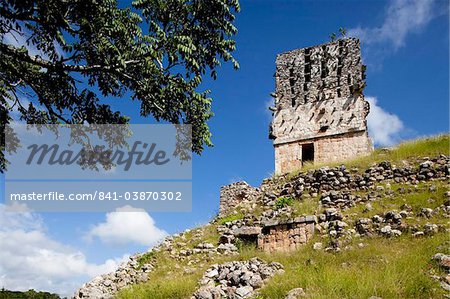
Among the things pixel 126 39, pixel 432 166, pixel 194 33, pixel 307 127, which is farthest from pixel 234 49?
pixel 307 127

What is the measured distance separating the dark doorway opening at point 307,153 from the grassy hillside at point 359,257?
525cm

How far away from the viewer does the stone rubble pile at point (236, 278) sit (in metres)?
7.72

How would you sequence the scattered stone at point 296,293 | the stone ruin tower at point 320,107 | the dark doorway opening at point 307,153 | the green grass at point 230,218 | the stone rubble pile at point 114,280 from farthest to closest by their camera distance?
the dark doorway opening at point 307,153
the stone ruin tower at point 320,107
the green grass at point 230,218
the stone rubble pile at point 114,280
the scattered stone at point 296,293

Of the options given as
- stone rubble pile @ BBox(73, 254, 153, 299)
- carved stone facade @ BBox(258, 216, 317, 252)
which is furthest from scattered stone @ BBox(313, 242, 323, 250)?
stone rubble pile @ BBox(73, 254, 153, 299)

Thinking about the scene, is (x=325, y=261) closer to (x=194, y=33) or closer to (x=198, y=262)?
(x=198, y=262)

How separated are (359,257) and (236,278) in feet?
9.58

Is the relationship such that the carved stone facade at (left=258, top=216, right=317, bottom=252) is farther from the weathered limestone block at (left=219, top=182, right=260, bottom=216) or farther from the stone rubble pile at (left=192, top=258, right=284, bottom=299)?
the weathered limestone block at (left=219, top=182, right=260, bottom=216)

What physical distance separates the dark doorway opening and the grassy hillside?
5.25m

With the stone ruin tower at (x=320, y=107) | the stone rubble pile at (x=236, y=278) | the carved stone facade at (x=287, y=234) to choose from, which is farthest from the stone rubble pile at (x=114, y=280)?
the stone ruin tower at (x=320, y=107)

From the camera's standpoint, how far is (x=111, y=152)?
981 cm

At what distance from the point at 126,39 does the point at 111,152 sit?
3254mm

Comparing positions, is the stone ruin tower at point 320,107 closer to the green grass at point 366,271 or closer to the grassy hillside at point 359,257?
the grassy hillside at point 359,257

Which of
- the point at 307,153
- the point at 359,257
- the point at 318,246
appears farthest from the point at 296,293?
the point at 307,153

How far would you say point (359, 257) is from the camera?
28.9ft
